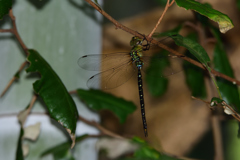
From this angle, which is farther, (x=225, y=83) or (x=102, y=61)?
(x=102, y=61)

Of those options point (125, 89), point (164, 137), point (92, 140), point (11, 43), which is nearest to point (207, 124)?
point (164, 137)

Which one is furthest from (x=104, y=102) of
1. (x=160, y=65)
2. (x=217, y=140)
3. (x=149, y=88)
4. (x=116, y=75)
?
(x=217, y=140)

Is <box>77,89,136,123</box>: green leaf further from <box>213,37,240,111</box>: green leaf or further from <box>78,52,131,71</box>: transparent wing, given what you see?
<box>213,37,240,111</box>: green leaf

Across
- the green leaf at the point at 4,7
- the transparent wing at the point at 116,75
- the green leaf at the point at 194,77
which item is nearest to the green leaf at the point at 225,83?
the green leaf at the point at 194,77

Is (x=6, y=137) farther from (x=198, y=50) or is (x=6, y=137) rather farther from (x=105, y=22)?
(x=105, y=22)

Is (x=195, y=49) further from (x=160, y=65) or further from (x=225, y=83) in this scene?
(x=160, y=65)
